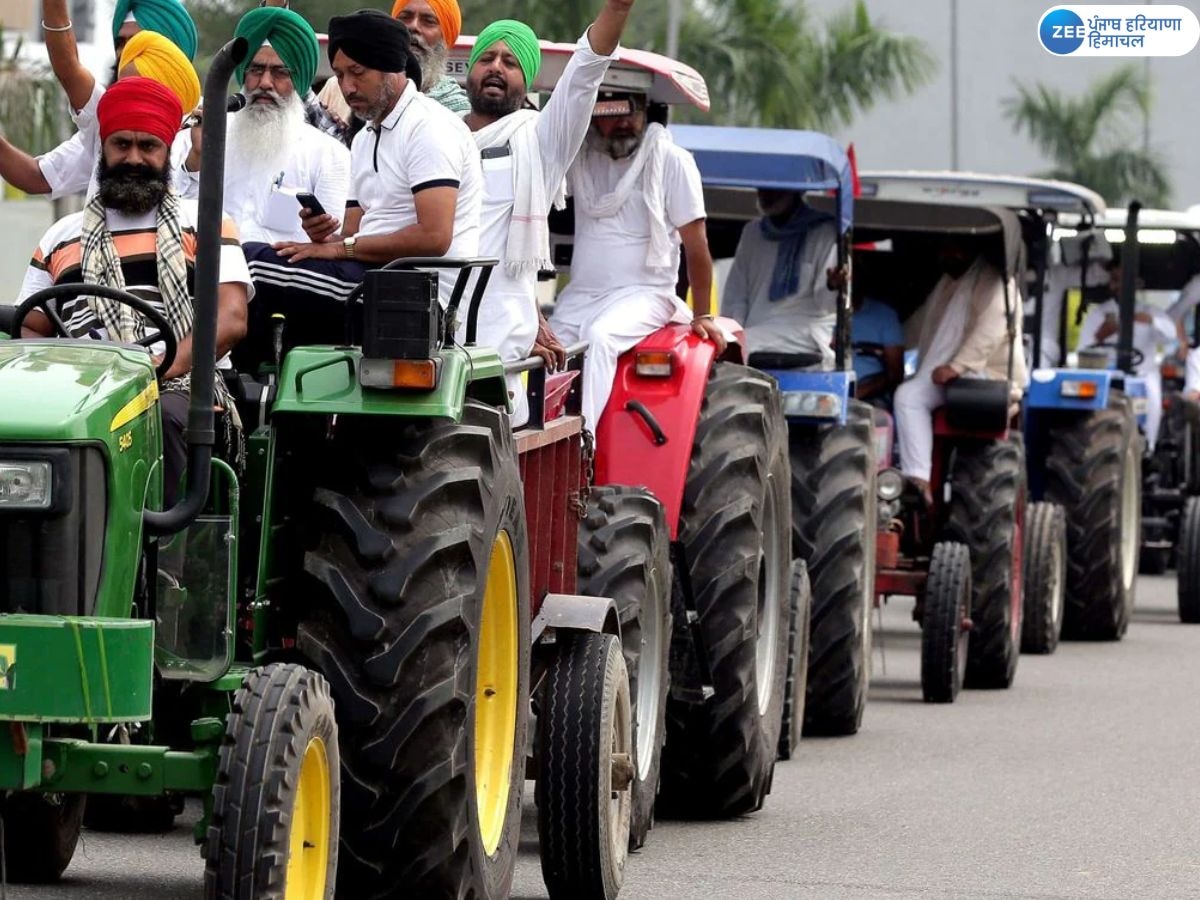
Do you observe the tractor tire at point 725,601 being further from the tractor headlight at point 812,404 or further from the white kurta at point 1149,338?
the white kurta at point 1149,338

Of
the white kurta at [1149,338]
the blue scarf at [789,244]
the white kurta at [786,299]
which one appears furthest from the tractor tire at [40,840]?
the white kurta at [1149,338]

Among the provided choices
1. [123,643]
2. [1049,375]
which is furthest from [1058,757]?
[123,643]

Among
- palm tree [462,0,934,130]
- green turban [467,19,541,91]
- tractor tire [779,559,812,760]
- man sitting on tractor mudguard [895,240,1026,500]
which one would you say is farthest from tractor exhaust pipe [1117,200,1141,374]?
palm tree [462,0,934,130]

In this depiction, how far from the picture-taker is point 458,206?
23.6ft

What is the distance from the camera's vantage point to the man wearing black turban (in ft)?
21.7

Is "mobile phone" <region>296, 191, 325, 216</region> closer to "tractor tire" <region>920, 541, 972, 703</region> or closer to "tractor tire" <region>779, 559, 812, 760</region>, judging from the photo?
"tractor tire" <region>779, 559, 812, 760</region>

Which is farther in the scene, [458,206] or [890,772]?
[890,772]

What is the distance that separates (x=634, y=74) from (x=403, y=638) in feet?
12.8

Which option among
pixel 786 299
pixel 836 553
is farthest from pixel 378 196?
pixel 786 299

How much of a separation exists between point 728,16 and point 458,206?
32765 millimetres

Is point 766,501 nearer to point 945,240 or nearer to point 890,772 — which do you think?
point 890,772

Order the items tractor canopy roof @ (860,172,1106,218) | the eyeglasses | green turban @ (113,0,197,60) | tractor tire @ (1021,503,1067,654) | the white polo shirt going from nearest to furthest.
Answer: the white polo shirt, the eyeglasses, green turban @ (113,0,197,60), tractor tire @ (1021,503,1067,654), tractor canopy roof @ (860,172,1106,218)

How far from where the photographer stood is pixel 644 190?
9.26 m

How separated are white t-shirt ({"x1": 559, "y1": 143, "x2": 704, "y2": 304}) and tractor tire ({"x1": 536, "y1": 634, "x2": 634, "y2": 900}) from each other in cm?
247
